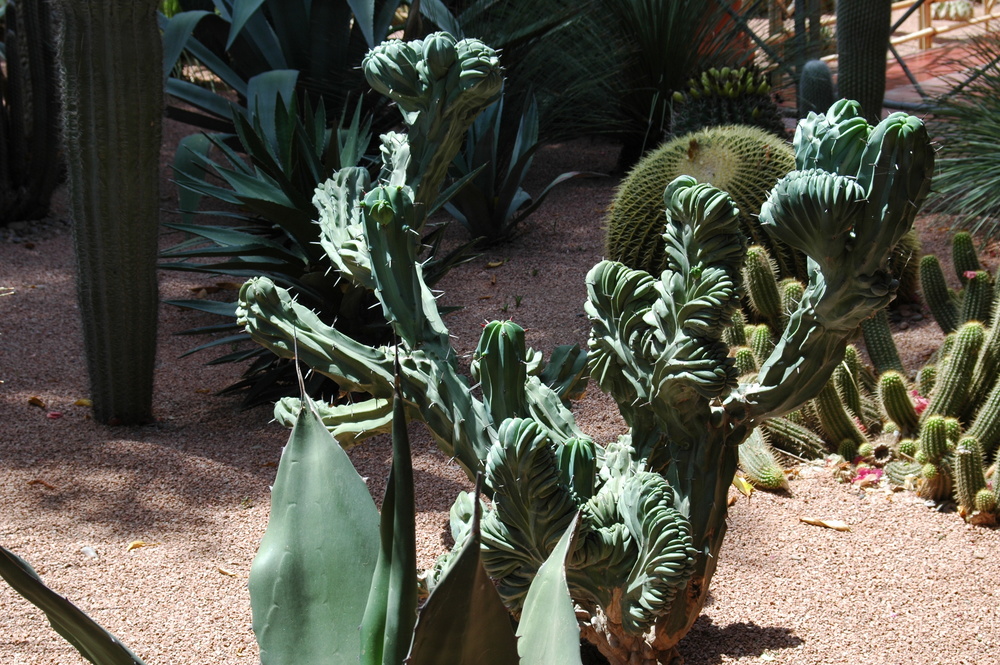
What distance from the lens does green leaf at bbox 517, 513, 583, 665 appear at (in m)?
1.13

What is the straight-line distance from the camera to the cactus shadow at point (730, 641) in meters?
2.23

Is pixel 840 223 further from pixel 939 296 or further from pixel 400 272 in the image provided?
pixel 939 296

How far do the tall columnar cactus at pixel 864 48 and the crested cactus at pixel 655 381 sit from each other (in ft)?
11.8

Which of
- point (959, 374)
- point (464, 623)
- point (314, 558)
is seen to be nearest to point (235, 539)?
point (314, 558)

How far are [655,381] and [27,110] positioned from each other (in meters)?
5.68

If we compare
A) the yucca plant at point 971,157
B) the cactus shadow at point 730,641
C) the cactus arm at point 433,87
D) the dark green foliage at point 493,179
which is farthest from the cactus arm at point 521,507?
the yucca plant at point 971,157

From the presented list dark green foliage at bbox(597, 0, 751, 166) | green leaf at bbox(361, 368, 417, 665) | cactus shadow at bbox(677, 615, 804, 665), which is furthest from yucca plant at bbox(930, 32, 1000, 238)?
green leaf at bbox(361, 368, 417, 665)

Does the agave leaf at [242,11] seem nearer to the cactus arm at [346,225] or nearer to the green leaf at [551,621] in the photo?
the cactus arm at [346,225]

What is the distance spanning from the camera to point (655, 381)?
77.1 inches

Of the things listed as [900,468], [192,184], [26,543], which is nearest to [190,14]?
[192,184]

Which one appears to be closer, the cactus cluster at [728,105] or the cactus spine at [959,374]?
the cactus spine at [959,374]

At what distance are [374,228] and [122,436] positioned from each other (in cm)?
187

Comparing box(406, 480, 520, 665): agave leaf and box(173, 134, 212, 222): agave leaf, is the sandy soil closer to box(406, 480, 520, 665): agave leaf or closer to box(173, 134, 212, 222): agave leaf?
box(173, 134, 212, 222): agave leaf

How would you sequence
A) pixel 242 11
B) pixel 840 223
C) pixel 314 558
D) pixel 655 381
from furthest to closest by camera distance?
pixel 242 11, pixel 655 381, pixel 840 223, pixel 314 558
